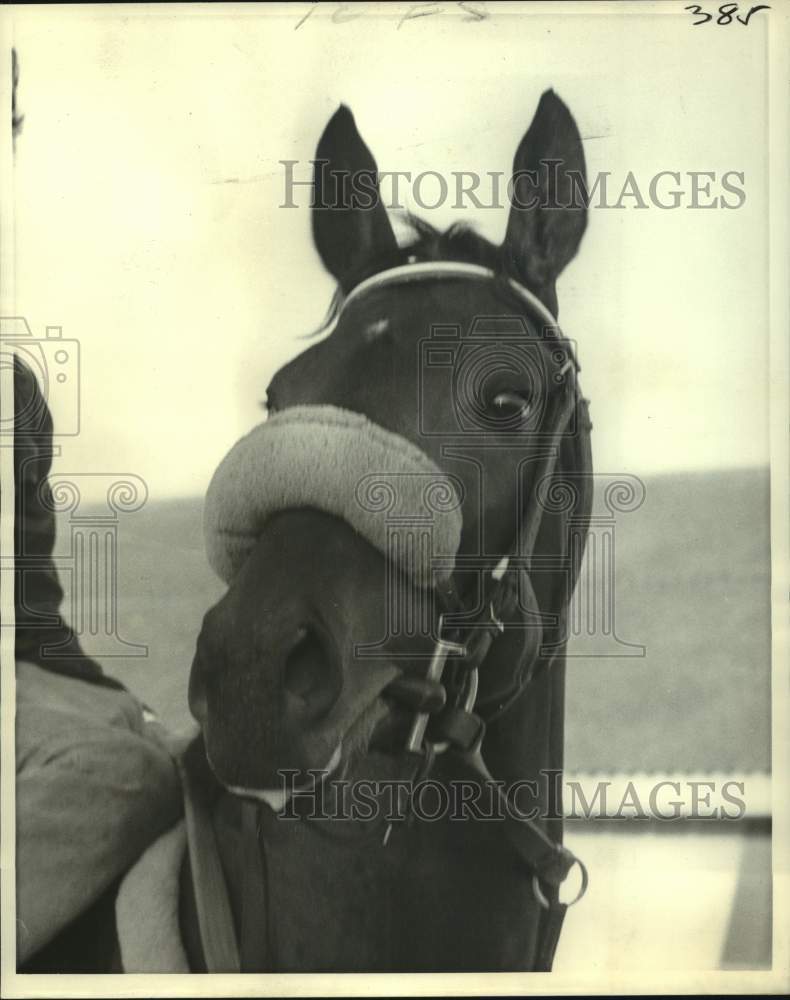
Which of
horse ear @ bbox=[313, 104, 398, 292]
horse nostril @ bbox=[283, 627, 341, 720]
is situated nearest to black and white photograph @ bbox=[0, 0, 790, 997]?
horse ear @ bbox=[313, 104, 398, 292]

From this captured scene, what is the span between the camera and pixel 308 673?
3.43 ft

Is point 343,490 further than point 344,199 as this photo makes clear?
No

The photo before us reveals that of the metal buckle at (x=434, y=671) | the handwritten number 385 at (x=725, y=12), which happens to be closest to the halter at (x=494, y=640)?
the metal buckle at (x=434, y=671)

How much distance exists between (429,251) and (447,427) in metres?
0.18

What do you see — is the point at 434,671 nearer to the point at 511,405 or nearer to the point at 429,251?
the point at 511,405

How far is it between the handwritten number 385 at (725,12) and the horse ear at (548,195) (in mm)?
178

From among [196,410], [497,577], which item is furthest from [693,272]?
[196,410]

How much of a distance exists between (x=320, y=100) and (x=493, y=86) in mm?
179

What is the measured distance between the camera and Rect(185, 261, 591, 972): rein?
1.11m

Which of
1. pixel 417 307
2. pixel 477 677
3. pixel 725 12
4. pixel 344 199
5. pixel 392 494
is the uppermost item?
pixel 725 12

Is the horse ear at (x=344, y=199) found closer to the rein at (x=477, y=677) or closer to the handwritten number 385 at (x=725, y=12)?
the rein at (x=477, y=677)

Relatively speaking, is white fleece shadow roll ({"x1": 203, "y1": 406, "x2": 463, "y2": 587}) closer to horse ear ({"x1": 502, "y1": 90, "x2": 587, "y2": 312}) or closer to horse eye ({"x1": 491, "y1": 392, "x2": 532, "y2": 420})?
horse eye ({"x1": 491, "y1": 392, "x2": 532, "y2": 420})

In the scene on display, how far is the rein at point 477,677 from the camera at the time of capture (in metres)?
1.11

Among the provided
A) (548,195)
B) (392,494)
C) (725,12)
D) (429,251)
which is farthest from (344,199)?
(725,12)
